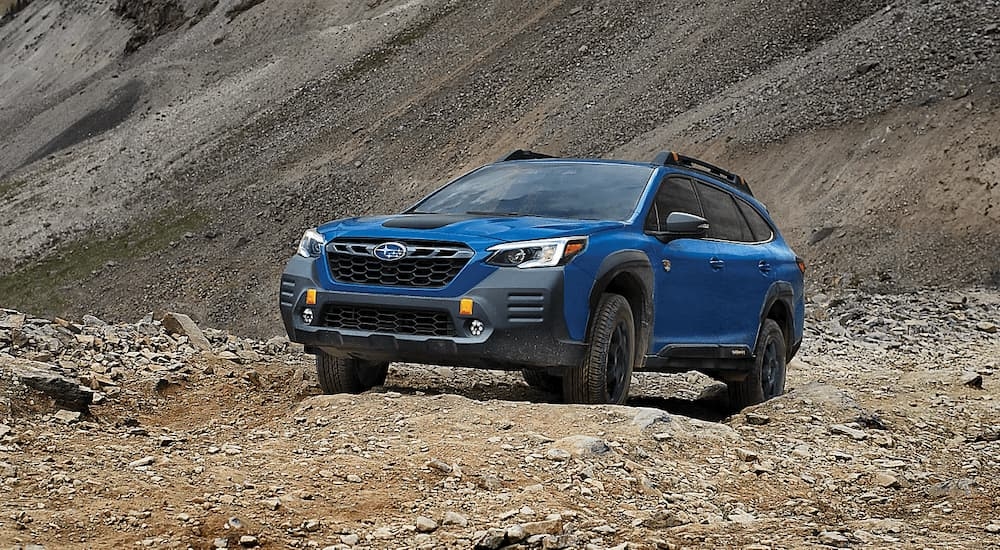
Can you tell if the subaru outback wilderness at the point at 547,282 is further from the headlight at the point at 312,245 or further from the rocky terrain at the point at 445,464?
the rocky terrain at the point at 445,464

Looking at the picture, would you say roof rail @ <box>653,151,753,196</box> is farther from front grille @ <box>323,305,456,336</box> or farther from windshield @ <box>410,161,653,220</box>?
front grille @ <box>323,305,456,336</box>

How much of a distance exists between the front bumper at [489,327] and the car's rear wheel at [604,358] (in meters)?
0.13

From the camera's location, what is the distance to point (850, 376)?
1268 centimetres

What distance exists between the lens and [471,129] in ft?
115

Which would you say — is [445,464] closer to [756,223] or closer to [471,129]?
[756,223]

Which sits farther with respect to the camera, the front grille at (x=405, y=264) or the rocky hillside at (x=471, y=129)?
the rocky hillside at (x=471, y=129)

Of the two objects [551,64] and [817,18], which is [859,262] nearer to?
[817,18]

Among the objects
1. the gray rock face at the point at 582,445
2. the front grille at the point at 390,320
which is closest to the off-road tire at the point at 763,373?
the front grille at the point at 390,320

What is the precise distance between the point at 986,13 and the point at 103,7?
49194mm

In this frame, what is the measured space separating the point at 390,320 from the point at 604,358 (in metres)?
1.32

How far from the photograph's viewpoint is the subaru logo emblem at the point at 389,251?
7.11 meters

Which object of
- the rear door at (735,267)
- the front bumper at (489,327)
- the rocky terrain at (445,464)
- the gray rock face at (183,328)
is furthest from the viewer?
the gray rock face at (183,328)

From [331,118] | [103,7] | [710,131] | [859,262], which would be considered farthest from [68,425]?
[103,7]

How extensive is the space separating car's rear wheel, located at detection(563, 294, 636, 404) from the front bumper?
131 millimetres
